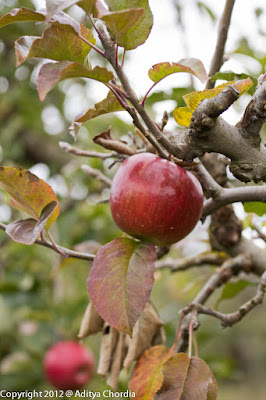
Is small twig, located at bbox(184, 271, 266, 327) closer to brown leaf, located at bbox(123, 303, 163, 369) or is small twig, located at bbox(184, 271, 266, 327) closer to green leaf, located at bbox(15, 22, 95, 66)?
brown leaf, located at bbox(123, 303, 163, 369)

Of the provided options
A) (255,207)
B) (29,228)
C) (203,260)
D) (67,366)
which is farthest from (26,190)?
(67,366)

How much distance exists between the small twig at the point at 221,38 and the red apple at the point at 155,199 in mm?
281

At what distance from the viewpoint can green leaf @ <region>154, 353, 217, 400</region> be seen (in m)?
0.53

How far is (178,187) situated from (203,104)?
0.36 feet

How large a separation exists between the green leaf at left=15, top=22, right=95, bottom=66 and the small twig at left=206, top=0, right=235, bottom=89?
0.32 meters

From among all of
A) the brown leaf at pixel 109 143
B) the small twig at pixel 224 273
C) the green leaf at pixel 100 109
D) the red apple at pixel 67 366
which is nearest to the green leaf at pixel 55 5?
the green leaf at pixel 100 109

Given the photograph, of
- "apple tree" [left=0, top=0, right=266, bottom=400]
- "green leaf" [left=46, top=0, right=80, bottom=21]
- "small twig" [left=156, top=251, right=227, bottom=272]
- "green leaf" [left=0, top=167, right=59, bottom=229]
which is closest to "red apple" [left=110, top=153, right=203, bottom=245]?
"apple tree" [left=0, top=0, right=266, bottom=400]

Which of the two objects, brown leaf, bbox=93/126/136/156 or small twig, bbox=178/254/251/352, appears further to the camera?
Answer: small twig, bbox=178/254/251/352

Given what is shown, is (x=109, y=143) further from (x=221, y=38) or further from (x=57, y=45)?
(x=221, y=38)

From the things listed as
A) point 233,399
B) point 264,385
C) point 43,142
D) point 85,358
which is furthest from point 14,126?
point 264,385

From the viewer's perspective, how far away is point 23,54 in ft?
1.50

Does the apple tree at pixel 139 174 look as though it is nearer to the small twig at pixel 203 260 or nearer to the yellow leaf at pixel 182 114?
the yellow leaf at pixel 182 114

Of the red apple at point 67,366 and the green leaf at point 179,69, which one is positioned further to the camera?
the red apple at point 67,366

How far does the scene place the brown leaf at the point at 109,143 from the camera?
23.4 inches
